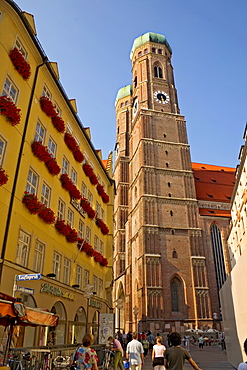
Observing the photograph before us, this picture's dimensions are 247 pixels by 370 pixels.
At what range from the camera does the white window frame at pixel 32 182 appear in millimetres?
13438

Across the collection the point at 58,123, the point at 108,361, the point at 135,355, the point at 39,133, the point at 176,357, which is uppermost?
the point at 58,123

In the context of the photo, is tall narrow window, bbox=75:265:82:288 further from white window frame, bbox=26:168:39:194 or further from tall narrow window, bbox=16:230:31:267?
white window frame, bbox=26:168:39:194

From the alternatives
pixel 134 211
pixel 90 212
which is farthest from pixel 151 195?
pixel 90 212

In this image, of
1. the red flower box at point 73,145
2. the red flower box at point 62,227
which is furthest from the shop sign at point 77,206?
the red flower box at point 73,145

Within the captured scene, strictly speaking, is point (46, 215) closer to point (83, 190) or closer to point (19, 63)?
point (19, 63)

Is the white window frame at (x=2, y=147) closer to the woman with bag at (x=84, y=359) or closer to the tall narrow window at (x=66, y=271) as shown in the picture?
the tall narrow window at (x=66, y=271)

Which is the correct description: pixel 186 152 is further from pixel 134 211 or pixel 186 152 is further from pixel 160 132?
pixel 134 211

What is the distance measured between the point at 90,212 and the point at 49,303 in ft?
25.3

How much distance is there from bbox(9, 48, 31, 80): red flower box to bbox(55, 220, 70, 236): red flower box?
6.74 metres

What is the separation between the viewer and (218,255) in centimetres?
4369

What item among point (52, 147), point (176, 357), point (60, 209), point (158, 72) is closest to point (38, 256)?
point (60, 209)

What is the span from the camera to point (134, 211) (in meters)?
47.4

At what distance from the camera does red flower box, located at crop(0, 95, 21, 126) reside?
442 inches

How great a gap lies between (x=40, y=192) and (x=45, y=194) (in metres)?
0.71
